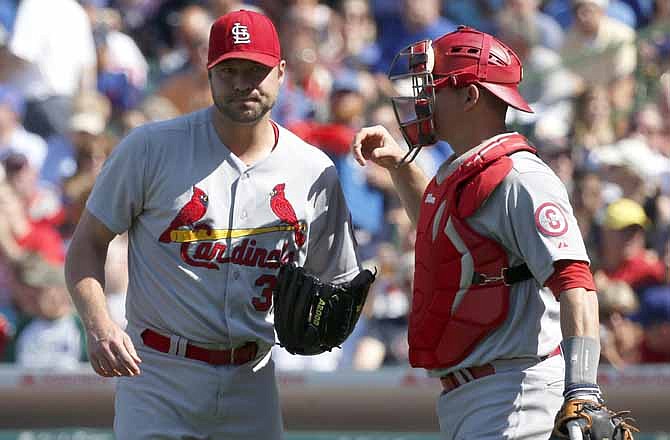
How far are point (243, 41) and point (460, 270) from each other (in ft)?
3.63

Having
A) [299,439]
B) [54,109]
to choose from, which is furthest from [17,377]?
[54,109]

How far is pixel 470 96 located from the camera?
428 cm

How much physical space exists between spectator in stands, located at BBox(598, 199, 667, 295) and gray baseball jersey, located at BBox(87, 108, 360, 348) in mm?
3479

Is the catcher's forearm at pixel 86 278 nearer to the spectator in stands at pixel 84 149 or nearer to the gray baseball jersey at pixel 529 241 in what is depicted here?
the gray baseball jersey at pixel 529 241

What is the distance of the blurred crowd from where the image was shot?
7918 mm

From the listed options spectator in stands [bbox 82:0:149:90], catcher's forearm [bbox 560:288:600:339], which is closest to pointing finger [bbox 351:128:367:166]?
catcher's forearm [bbox 560:288:600:339]

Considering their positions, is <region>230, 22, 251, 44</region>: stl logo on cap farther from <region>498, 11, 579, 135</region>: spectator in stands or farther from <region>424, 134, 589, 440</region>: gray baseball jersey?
<region>498, 11, 579, 135</region>: spectator in stands

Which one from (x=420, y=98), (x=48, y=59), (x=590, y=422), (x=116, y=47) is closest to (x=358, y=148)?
(x=420, y=98)

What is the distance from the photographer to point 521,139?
167 inches

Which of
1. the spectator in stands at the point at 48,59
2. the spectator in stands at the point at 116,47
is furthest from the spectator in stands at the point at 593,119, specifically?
the spectator in stands at the point at 48,59

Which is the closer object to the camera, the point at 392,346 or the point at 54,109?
the point at 392,346

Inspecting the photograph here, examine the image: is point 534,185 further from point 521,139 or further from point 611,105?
point 611,105

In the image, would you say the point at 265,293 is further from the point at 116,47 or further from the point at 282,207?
the point at 116,47

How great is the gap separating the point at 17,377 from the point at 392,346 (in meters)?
2.25
